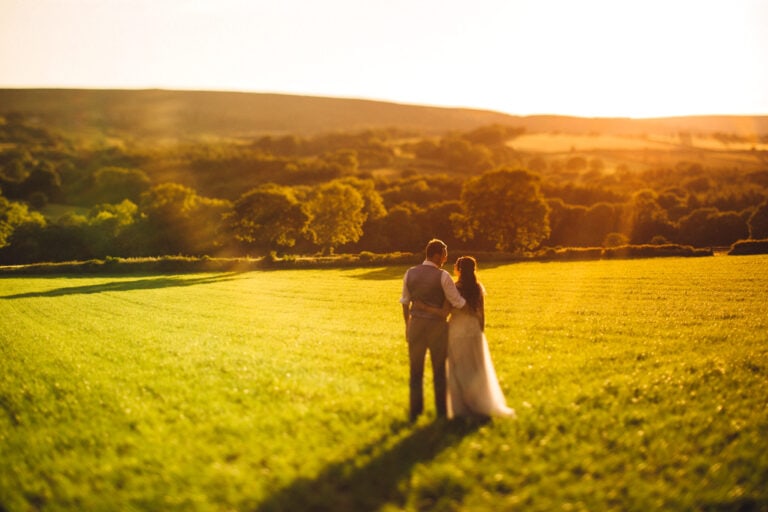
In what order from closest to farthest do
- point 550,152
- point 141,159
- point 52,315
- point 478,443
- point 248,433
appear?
point 478,443 < point 248,433 < point 52,315 < point 141,159 < point 550,152

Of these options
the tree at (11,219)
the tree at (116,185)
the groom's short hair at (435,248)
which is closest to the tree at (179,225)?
the tree at (11,219)

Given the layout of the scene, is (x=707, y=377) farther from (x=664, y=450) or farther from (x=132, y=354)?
(x=132, y=354)

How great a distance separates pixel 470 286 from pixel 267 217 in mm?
66930

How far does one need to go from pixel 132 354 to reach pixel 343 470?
39.9ft

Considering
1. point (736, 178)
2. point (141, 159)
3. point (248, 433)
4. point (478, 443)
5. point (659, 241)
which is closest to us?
point (478, 443)

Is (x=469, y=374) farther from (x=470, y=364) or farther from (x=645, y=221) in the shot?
(x=645, y=221)

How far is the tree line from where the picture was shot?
7825 centimetres

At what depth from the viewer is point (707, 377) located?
41.6ft

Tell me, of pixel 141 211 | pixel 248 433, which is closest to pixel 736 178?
pixel 141 211

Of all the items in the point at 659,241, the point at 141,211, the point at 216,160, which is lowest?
the point at 659,241

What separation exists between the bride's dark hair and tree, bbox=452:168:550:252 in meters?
68.7

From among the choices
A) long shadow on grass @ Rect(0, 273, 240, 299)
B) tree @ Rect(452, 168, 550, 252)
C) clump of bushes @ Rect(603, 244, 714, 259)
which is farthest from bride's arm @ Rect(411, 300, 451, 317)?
tree @ Rect(452, 168, 550, 252)

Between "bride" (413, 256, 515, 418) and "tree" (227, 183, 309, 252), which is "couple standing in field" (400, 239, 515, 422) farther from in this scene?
"tree" (227, 183, 309, 252)

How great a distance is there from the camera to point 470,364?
10.0 meters
